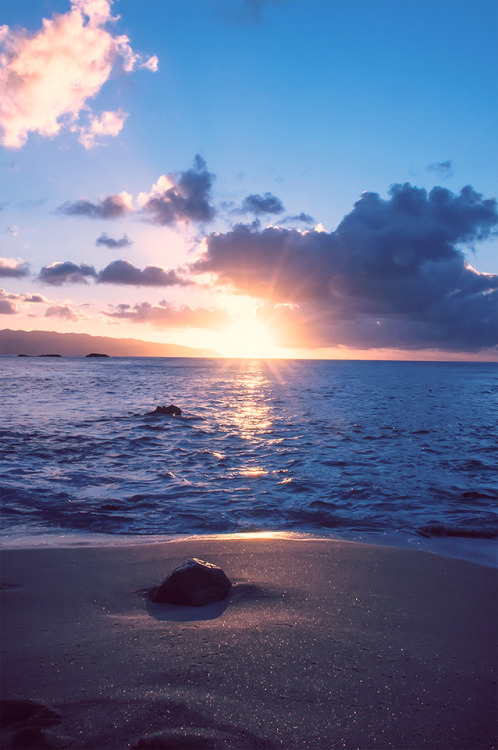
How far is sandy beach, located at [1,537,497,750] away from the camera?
2.80 metres

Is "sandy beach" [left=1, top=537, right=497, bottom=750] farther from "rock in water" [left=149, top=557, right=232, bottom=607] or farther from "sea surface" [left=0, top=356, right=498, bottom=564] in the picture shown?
"sea surface" [left=0, top=356, right=498, bottom=564]

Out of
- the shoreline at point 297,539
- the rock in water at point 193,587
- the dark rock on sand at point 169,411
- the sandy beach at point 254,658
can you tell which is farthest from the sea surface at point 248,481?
the rock in water at point 193,587

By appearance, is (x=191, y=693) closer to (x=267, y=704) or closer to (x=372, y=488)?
(x=267, y=704)

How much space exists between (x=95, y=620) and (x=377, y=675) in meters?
2.50

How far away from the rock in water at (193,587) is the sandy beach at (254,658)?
0.12m

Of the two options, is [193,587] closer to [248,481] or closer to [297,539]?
[297,539]

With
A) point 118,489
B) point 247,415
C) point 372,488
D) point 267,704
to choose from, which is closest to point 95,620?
point 267,704

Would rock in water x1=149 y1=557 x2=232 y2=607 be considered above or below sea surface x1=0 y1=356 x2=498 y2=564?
above

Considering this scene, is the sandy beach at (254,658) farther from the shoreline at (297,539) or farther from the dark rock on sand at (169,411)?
the dark rock on sand at (169,411)

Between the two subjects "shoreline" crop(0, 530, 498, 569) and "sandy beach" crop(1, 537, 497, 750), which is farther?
"shoreline" crop(0, 530, 498, 569)

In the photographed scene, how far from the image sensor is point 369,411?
28969 millimetres

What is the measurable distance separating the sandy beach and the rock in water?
0.12 metres

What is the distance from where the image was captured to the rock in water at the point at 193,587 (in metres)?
4.48

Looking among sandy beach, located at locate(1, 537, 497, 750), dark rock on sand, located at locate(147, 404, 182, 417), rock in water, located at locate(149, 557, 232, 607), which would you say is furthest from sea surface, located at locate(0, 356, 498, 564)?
rock in water, located at locate(149, 557, 232, 607)
